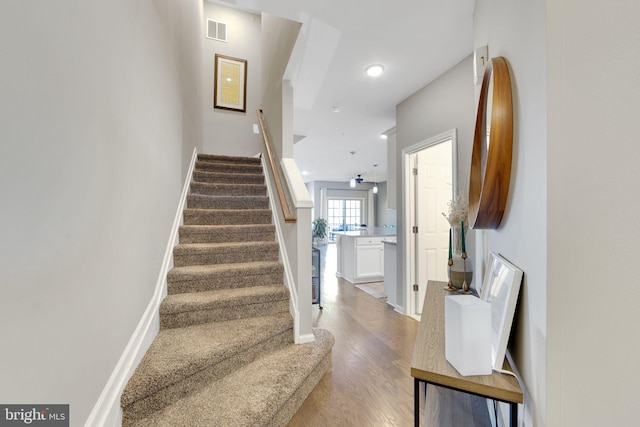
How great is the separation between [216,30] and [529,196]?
18.4 feet

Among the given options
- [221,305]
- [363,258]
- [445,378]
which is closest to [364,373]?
[221,305]

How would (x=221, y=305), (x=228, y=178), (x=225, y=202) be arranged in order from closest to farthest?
(x=221, y=305), (x=225, y=202), (x=228, y=178)

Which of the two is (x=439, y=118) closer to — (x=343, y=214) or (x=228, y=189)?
(x=228, y=189)

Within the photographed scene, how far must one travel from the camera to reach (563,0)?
601mm

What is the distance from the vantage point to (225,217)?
289cm

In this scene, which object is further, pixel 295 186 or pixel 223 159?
pixel 223 159

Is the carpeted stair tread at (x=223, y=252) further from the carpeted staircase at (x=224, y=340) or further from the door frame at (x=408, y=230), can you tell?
the door frame at (x=408, y=230)

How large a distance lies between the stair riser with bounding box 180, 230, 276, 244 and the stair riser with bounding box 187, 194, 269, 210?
0.53 metres

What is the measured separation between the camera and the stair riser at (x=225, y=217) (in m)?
2.74

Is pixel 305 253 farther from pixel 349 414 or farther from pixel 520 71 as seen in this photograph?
pixel 520 71

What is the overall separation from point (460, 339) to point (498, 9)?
1.43 meters

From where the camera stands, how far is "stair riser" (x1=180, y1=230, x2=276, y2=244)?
8.32 ft

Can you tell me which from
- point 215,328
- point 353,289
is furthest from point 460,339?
point 353,289

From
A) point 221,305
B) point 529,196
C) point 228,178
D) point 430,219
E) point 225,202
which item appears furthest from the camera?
point 228,178
